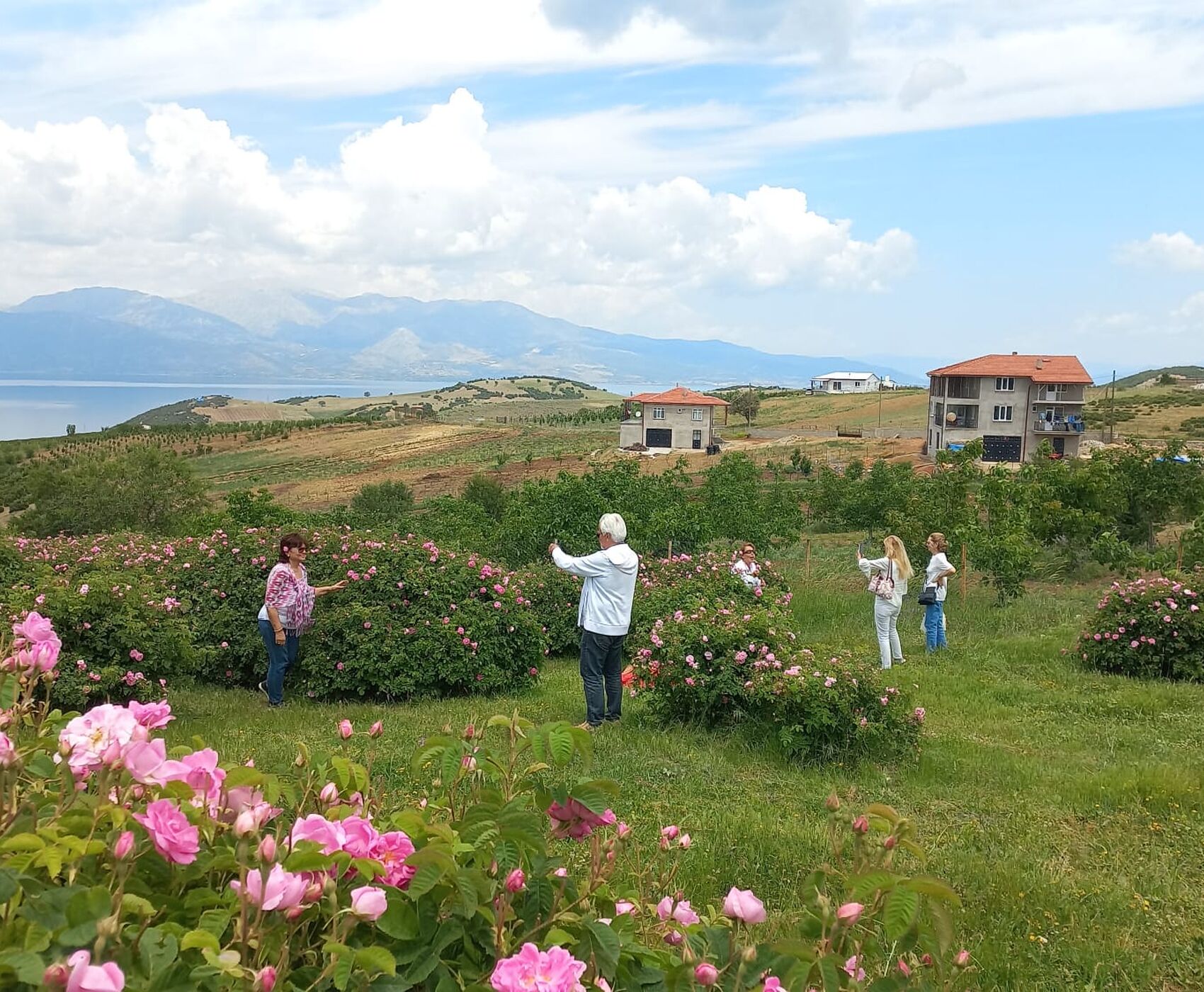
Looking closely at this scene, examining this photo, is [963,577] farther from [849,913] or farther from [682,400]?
[682,400]

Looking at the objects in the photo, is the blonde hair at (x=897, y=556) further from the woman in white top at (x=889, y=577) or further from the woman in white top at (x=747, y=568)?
the woman in white top at (x=747, y=568)

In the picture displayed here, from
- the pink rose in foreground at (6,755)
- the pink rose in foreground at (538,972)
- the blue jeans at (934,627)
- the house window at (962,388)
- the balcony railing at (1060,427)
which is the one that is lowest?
the blue jeans at (934,627)

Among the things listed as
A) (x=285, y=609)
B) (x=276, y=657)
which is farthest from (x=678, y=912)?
(x=276, y=657)

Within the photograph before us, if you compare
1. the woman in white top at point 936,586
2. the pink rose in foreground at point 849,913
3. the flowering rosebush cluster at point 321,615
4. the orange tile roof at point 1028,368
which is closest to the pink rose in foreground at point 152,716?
the pink rose in foreground at point 849,913

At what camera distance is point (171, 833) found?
59.5 inches

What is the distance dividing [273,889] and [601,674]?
6.39 meters

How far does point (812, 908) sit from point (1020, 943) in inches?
110

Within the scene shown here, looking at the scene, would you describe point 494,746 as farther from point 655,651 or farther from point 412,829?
point 412,829

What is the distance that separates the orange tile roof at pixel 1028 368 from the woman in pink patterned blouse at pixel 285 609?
5321cm

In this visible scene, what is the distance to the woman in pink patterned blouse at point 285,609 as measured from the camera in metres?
8.13

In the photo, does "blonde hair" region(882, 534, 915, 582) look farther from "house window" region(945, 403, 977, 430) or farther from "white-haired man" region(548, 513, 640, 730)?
"house window" region(945, 403, 977, 430)

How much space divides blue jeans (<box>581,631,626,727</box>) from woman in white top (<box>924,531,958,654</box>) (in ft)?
18.5

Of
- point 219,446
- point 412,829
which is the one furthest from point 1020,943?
point 219,446

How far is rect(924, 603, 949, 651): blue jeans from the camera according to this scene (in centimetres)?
1208
